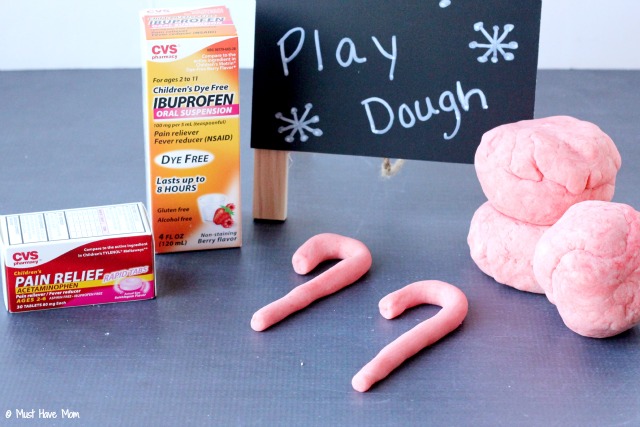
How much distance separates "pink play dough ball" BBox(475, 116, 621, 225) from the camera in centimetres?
114

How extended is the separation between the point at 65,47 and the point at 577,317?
1.26 m

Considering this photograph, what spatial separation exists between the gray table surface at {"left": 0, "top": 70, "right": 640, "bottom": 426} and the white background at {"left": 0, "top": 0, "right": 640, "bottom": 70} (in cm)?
48

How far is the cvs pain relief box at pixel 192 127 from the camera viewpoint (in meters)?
1.19

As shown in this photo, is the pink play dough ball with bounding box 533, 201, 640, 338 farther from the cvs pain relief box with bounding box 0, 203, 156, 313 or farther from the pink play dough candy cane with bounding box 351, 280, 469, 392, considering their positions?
the cvs pain relief box with bounding box 0, 203, 156, 313

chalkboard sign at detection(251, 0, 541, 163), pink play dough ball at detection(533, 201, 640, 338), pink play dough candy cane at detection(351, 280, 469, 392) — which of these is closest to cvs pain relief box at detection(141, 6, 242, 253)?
chalkboard sign at detection(251, 0, 541, 163)

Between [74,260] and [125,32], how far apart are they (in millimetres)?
932

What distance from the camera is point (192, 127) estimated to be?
4.02 ft

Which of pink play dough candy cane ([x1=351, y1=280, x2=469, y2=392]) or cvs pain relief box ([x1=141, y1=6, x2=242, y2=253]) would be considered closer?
pink play dough candy cane ([x1=351, y1=280, x2=469, y2=392])

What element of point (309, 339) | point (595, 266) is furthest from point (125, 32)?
point (595, 266)

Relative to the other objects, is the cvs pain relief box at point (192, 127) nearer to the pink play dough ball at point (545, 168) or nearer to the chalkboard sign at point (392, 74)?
the chalkboard sign at point (392, 74)

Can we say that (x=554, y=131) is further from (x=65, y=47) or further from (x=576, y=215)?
(x=65, y=47)

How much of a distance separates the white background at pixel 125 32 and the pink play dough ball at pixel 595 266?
98 cm

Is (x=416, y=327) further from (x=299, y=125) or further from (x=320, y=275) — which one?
(x=299, y=125)

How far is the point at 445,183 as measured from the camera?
4.91 feet
